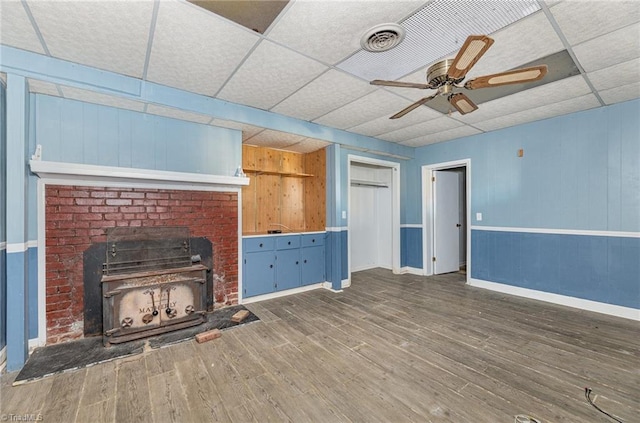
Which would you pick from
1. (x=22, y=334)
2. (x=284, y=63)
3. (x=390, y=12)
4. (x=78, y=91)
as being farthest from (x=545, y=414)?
(x=78, y=91)

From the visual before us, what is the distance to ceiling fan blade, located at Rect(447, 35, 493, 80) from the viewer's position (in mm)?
1540

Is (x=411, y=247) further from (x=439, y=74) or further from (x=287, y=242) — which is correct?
(x=439, y=74)

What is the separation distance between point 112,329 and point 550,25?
456 cm

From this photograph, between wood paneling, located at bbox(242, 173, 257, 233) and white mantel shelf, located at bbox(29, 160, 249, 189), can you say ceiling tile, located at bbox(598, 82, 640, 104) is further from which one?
wood paneling, located at bbox(242, 173, 257, 233)

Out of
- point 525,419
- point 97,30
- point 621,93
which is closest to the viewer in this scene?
point 525,419

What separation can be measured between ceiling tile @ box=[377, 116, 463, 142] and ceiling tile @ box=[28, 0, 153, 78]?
3563 millimetres

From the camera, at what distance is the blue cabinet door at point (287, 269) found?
414cm

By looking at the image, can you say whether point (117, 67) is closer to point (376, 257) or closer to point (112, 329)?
point (112, 329)

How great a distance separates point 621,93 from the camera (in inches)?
120

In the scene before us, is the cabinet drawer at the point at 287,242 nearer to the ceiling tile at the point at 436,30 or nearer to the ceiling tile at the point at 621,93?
the ceiling tile at the point at 436,30

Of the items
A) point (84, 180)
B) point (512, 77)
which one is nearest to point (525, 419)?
point (512, 77)

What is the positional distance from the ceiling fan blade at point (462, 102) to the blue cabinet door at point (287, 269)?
293 centimetres

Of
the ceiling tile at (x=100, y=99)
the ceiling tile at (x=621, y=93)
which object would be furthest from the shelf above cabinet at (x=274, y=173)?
the ceiling tile at (x=621, y=93)

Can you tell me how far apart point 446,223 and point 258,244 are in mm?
3908
